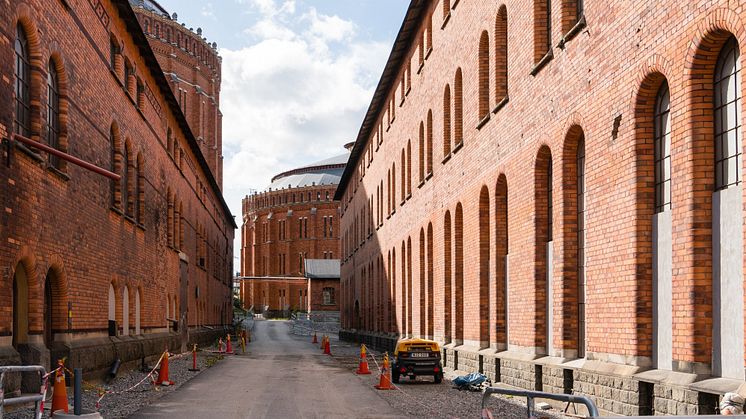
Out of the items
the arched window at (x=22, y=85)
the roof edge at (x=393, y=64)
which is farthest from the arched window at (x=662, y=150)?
the roof edge at (x=393, y=64)

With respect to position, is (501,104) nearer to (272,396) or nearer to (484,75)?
(484,75)

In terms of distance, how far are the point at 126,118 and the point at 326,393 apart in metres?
9.89

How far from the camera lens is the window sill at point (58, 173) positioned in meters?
15.7

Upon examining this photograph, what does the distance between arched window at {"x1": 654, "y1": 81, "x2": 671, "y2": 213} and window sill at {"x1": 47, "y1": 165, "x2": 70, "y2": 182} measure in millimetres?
9930

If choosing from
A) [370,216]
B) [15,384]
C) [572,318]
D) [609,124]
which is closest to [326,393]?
[572,318]

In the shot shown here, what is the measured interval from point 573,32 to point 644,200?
12.9 ft

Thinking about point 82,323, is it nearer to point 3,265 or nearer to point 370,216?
point 3,265

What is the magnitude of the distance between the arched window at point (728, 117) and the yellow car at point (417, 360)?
36.6 feet

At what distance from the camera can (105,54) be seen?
2112 cm

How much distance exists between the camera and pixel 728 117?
10781 mm

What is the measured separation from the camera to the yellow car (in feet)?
69.1

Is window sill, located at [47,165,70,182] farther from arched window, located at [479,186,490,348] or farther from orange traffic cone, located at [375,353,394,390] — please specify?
arched window, located at [479,186,490,348]

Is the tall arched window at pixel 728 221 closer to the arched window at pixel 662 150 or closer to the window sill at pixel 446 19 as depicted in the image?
the arched window at pixel 662 150

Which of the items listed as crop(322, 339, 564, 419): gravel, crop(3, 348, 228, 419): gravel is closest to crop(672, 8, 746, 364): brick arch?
crop(322, 339, 564, 419): gravel
